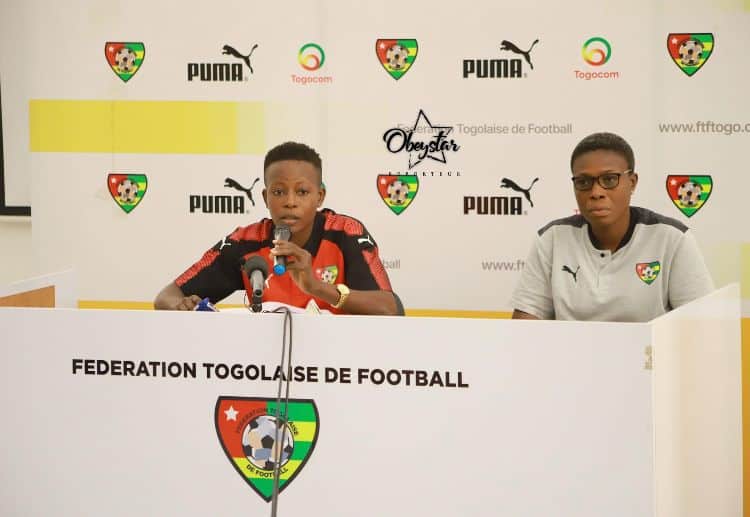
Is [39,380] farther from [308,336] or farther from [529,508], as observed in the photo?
[529,508]

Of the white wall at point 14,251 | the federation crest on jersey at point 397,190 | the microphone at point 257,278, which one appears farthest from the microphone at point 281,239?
the white wall at point 14,251

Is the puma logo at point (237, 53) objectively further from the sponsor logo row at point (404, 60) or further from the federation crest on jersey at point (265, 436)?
the federation crest on jersey at point (265, 436)

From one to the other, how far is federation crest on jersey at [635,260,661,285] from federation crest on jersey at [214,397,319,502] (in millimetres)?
1223

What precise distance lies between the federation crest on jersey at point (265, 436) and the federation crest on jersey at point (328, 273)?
81cm

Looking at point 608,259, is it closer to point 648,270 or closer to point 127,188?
point 648,270

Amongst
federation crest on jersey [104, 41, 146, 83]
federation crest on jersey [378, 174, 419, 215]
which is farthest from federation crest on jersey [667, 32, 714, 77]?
federation crest on jersey [104, 41, 146, 83]

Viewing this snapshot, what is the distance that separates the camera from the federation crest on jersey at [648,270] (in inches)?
126

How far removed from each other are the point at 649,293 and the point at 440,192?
1.44m

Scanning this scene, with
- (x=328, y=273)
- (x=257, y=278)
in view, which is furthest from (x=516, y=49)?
(x=257, y=278)

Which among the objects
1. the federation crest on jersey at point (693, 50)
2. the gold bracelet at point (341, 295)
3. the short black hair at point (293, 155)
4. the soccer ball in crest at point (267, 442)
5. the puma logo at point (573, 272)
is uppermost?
the federation crest on jersey at point (693, 50)

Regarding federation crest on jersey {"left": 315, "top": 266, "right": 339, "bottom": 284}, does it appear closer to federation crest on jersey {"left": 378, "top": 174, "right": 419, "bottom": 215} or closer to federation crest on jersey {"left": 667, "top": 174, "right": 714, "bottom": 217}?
federation crest on jersey {"left": 378, "top": 174, "right": 419, "bottom": 215}

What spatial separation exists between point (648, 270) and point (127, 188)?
2382mm

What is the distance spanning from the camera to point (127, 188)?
15.3 feet

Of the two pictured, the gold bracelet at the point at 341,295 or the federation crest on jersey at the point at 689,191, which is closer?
the gold bracelet at the point at 341,295
